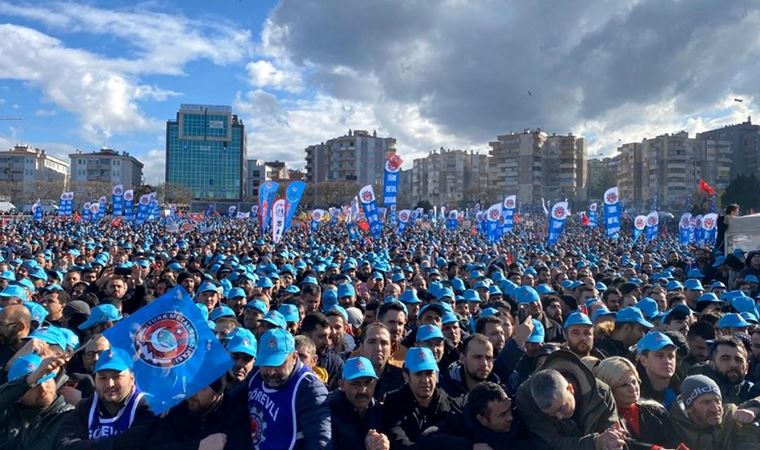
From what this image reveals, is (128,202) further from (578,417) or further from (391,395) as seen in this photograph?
(578,417)

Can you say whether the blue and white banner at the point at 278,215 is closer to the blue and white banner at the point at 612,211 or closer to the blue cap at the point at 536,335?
the blue and white banner at the point at 612,211

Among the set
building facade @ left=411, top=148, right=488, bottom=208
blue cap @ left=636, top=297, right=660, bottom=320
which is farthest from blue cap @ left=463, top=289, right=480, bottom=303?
building facade @ left=411, top=148, right=488, bottom=208

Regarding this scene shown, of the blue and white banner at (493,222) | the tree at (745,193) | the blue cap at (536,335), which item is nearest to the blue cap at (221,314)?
the blue cap at (536,335)

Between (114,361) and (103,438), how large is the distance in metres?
0.41

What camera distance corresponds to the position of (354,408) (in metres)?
3.79

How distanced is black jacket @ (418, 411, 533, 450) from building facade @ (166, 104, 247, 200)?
4708 inches

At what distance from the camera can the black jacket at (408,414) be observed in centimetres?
377

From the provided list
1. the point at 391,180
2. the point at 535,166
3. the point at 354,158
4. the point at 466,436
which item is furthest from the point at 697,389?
the point at 354,158

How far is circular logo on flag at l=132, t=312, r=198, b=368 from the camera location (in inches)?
143

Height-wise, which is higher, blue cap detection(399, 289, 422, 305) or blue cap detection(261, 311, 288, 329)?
blue cap detection(261, 311, 288, 329)

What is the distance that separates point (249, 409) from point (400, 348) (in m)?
2.57

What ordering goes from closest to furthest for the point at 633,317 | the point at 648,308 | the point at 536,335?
1. the point at 536,335
2. the point at 633,317
3. the point at 648,308

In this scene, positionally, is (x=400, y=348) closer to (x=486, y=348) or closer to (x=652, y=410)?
(x=486, y=348)

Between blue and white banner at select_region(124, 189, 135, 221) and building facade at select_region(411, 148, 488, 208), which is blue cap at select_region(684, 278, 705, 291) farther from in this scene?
building facade at select_region(411, 148, 488, 208)
